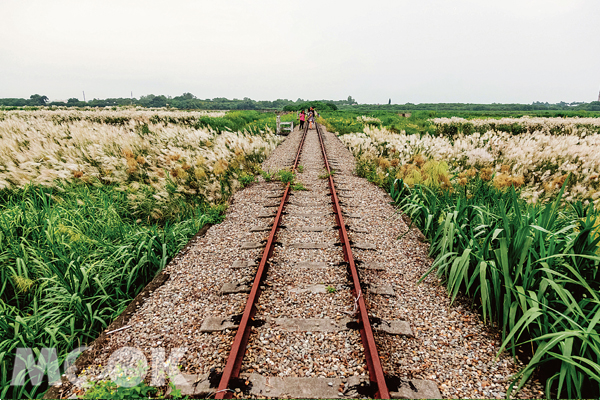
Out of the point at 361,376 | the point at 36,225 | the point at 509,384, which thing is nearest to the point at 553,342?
the point at 509,384

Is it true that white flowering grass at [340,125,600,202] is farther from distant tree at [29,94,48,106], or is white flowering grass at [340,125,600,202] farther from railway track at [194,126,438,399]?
distant tree at [29,94,48,106]

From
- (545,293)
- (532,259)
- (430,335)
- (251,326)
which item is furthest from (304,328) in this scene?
(532,259)

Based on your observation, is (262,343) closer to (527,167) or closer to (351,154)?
(527,167)

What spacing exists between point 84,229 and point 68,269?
5.40 ft

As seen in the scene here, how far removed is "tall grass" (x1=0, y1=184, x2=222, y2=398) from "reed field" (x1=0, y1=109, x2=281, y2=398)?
15mm

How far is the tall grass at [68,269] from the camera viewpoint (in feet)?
9.55

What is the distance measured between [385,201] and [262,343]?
5.01 metres

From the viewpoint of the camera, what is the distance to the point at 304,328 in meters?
→ 2.89

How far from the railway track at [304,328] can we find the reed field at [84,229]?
1.45 m

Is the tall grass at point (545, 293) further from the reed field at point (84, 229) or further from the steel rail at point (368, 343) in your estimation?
the reed field at point (84, 229)

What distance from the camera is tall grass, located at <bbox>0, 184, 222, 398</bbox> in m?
2.91

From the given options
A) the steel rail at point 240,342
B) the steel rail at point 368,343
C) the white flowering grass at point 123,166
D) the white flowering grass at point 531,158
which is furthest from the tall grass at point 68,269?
the white flowering grass at point 531,158

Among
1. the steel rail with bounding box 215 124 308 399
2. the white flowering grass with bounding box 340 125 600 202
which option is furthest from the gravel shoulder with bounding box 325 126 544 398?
the white flowering grass with bounding box 340 125 600 202

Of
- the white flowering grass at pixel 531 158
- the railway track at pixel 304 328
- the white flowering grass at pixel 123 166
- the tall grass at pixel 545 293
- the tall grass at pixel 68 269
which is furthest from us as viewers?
the white flowering grass at pixel 123 166
